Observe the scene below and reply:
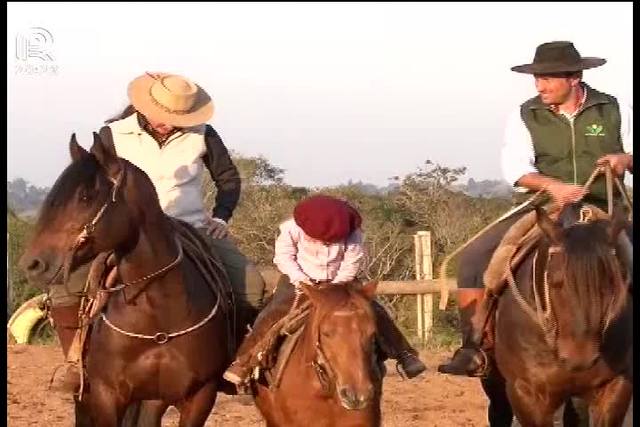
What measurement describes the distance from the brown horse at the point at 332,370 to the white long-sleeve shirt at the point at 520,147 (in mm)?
2044

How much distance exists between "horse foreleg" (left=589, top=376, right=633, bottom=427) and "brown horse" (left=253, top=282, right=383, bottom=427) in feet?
5.16

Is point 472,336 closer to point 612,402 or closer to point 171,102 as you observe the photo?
point 612,402

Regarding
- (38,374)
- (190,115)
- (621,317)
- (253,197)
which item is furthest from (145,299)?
(253,197)

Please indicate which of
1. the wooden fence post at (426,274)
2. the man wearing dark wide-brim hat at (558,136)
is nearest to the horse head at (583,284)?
the man wearing dark wide-brim hat at (558,136)

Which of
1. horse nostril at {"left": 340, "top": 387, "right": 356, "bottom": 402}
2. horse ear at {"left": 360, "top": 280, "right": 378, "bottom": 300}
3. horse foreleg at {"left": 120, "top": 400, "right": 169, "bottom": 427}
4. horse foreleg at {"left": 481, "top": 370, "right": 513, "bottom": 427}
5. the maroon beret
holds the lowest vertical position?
horse foreleg at {"left": 481, "top": 370, "right": 513, "bottom": 427}

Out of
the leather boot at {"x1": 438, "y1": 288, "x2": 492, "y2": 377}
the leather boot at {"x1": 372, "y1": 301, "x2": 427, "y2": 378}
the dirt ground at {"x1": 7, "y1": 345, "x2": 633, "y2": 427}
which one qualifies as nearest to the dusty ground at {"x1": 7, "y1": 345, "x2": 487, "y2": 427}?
the dirt ground at {"x1": 7, "y1": 345, "x2": 633, "y2": 427}

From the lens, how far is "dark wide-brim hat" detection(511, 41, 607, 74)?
24.6 ft

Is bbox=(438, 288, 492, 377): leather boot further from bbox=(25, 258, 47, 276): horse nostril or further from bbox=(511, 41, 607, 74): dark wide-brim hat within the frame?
bbox=(25, 258, 47, 276): horse nostril

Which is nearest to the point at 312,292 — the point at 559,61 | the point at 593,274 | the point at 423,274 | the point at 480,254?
the point at 593,274

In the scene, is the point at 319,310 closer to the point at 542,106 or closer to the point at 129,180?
the point at 129,180

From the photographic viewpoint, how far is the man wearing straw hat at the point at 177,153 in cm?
759

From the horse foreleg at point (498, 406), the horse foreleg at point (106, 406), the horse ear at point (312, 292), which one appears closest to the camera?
the horse ear at point (312, 292)

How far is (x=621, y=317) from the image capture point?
7043 mm

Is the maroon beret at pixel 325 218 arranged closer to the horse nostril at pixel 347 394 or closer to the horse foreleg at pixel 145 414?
the horse nostril at pixel 347 394
